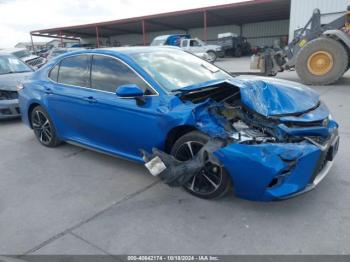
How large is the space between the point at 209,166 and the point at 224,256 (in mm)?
960

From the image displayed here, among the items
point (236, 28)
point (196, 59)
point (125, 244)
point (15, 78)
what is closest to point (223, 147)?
point (125, 244)

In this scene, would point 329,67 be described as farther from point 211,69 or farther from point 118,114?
point 118,114

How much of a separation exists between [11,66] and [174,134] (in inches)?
268

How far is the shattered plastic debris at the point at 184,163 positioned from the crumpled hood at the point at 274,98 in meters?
0.56

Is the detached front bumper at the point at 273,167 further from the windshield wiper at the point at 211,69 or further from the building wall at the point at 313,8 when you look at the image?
the building wall at the point at 313,8

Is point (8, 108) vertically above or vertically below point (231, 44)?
below

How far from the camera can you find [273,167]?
2746 mm

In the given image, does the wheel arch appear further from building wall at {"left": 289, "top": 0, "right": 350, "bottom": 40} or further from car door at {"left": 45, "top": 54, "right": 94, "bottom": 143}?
building wall at {"left": 289, "top": 0, "right": 350, "bottom": 40}

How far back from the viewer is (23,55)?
1738 cm

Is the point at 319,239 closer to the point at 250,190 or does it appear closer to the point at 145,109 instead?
the point at 250,190

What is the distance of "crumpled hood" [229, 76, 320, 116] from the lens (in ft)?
10.4

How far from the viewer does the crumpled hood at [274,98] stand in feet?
10.4

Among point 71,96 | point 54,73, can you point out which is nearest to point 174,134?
point 71,96

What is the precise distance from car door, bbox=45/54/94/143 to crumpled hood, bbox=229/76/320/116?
2032 mm
